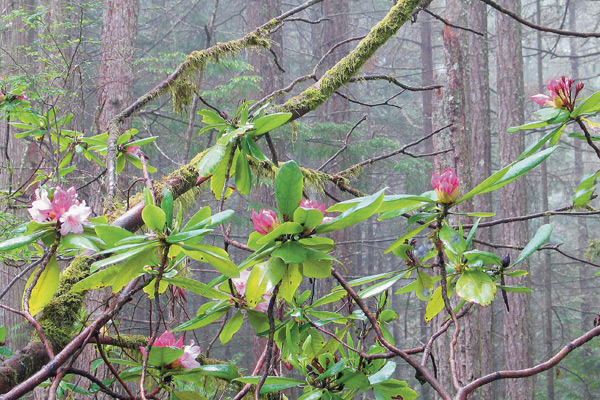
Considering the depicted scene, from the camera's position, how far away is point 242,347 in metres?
13.2

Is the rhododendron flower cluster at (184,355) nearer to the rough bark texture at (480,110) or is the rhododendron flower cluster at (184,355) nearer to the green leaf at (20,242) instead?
the green leaf at (20,242)

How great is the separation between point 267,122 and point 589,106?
79 cm

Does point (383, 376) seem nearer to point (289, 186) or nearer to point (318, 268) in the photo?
point (318, 268)

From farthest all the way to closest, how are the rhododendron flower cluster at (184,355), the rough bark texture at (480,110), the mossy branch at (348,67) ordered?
1. the rough bark texture at (480,110)
2. the mossy branch at (348,67)
3. the rhododendron flower cluster at (184,355)

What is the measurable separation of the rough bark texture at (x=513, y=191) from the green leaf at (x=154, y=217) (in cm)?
779

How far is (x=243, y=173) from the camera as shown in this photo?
4.41 ft

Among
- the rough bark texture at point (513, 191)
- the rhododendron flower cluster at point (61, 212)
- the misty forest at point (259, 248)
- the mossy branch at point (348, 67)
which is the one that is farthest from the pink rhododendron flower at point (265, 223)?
the rough bark texture at point (513, 191)

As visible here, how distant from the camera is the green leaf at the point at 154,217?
83 cm

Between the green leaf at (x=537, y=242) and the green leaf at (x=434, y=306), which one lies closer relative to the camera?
the green leaf at (x=537, y=242)

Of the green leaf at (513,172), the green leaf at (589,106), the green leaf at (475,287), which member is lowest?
the green leaf at (475,287)

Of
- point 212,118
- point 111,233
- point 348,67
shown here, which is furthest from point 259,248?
point 348,67

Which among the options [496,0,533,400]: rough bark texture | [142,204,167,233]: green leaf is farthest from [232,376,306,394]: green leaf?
[496,0,533,400]: rough bark texture

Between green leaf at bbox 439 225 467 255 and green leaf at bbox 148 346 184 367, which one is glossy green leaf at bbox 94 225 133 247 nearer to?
green leaf at bbox 148 346 184 367

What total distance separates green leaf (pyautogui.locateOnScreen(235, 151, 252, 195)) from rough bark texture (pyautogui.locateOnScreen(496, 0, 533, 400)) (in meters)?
7.32
